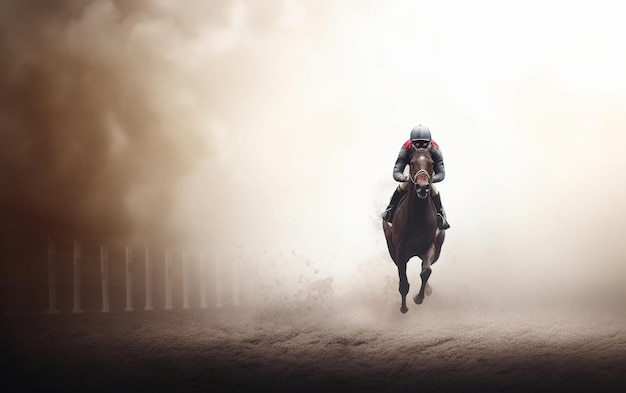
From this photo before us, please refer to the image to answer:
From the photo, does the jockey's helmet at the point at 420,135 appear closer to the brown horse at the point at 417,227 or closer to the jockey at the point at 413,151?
the jockey at the point at 413,151

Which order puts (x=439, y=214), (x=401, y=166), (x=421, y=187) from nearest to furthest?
(x=421, y=187), (x=401, y=166), (x=439, y=214)

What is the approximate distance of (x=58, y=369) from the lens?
723 inches

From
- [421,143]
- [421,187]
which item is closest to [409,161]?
[421,143]

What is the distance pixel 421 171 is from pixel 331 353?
440 centimetres

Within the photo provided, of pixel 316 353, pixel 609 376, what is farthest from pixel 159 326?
pixel 609 376

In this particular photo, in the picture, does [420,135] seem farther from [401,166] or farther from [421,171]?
[421,171]

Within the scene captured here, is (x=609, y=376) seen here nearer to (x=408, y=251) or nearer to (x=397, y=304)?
(x=408, y=251)

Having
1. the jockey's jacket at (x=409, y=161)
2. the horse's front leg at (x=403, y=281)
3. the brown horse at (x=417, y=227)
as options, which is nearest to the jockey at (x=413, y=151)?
the jockey's jacket at (x=409, y=161)

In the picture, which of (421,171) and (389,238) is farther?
(389,238)

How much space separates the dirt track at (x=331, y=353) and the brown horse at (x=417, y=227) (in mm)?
1726

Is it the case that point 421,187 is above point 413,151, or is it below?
below

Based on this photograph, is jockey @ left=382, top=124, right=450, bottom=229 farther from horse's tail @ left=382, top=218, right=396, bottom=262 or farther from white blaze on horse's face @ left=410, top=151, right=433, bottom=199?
horse's tail @ left=382, top=218, right=396, bottom=262

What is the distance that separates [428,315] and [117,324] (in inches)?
292

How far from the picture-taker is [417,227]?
18.6 metres
